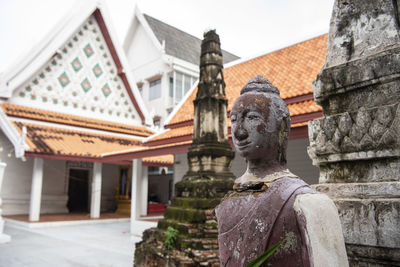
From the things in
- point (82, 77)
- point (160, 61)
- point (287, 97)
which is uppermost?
point (160, 61)

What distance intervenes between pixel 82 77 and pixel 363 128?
1456cm

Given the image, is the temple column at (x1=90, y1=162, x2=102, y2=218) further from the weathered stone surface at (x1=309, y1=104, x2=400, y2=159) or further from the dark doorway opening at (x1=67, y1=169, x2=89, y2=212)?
the weathered stone surface at (x1=309, y1=104, x2=400, y2=159)

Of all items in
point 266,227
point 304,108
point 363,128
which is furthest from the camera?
point 304,108

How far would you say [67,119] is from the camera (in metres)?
13.2

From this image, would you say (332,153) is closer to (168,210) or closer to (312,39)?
(168,210)

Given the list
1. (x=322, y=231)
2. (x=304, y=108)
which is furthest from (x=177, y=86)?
(x=322, y=231)

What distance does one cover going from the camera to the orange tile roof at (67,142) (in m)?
11.2

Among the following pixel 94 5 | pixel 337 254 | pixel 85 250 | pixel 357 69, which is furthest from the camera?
pixel 94 5

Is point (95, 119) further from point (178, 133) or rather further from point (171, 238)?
point (171, 238)

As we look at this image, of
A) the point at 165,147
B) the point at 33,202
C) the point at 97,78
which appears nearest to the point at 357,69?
the point at 165,147

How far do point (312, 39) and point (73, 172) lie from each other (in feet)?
39.6

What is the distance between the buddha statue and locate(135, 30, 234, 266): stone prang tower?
3.36m

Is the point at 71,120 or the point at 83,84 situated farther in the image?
the point at 83,84

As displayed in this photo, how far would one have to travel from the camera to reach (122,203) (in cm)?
1531
